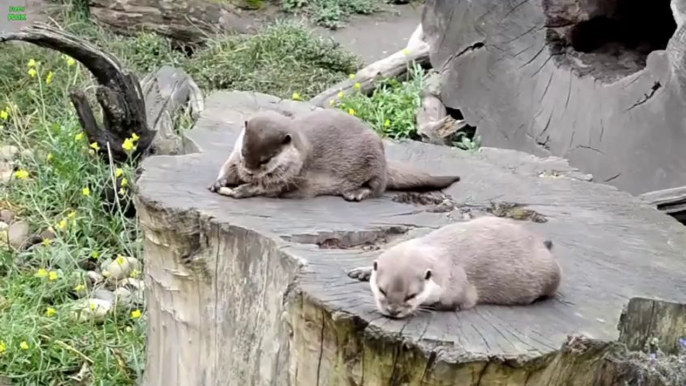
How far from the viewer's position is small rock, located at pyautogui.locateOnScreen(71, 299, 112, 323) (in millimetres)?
4285

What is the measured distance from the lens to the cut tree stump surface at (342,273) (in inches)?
Result: 96.7

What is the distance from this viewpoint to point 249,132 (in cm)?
324

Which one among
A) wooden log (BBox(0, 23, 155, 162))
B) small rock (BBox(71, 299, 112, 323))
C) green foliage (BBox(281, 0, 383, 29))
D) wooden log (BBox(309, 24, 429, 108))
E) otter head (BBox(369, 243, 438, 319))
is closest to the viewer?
otter head (BBox(369, 243, 438, 319))

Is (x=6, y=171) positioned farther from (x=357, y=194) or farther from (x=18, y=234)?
(x=357, y=194)

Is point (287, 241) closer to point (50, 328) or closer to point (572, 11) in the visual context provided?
point (50, 328)

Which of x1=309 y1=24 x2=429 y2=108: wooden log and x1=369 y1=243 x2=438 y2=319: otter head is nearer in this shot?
x1=369 y1=243 x2=438 y2=319: otter head

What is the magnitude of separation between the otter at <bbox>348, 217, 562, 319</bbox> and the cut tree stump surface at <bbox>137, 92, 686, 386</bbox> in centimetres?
4

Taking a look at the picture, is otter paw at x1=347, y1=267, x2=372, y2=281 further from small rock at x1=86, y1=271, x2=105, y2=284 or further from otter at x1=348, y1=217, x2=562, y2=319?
small rock at x1=86, y1=271, x2=105, y2=284

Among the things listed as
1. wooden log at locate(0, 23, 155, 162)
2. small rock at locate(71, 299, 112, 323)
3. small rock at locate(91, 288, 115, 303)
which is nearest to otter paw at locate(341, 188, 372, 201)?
small rock at locate(71, 299, 112, 323)

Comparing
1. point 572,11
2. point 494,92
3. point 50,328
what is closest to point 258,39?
point 494,92

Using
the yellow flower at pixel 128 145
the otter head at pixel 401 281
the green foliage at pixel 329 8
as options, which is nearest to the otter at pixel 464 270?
the otter head at pixel 401 281

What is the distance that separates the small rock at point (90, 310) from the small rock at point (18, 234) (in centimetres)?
70

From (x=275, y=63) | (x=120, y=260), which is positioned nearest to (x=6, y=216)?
(x=120, y=260)

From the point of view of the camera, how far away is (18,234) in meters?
4.95
